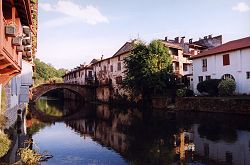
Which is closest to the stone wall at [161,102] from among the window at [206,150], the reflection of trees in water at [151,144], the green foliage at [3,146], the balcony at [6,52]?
the reflection of trees in water at [151,144]

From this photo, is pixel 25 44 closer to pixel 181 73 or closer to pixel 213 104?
pixel 213 104

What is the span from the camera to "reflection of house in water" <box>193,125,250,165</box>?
49.8ft

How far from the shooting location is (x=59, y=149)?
19.4 metres

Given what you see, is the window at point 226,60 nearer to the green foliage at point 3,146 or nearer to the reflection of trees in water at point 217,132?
the reflection of trees in water at point 217,132

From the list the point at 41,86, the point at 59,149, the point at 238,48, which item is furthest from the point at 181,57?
the point at 59,149

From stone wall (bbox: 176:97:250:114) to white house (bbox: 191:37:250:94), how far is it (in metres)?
5.24

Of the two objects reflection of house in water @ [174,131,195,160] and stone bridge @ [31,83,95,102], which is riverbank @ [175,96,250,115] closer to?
reflection of house in water @ [174,131,195,160]

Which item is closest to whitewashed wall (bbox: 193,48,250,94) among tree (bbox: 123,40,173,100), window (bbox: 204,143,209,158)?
tree (bbox: 123,40,173,100)

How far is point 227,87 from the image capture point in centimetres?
3800

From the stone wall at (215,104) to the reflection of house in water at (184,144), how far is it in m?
11.9

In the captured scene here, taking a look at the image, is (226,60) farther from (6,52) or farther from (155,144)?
(6,52)

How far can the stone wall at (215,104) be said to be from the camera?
32.6 meters

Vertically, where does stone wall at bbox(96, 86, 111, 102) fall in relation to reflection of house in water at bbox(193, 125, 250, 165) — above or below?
above

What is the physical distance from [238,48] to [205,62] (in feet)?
23.5
